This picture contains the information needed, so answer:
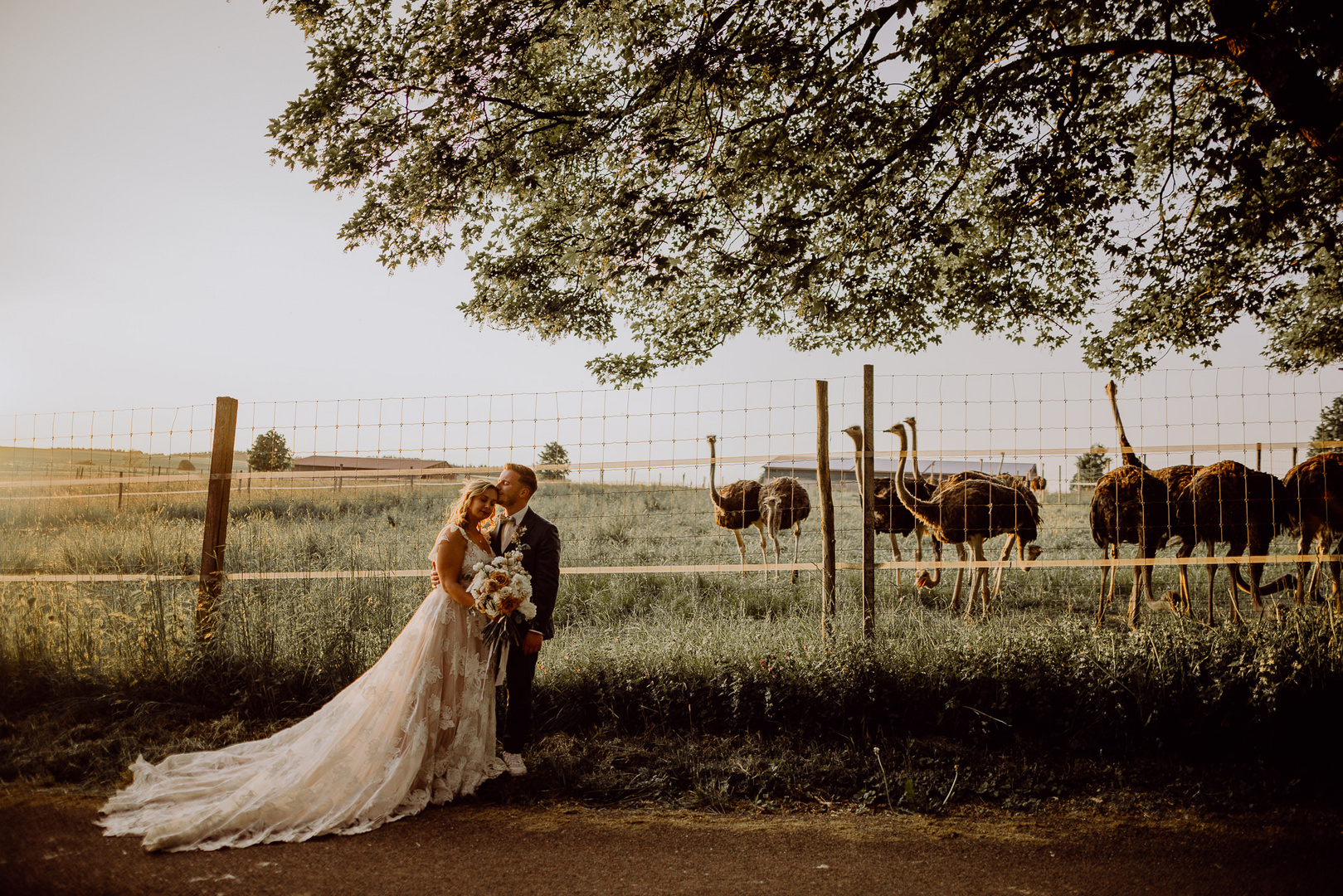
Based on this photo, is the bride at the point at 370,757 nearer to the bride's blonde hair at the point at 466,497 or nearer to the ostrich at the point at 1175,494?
the bride's blonde hair at the point at 466,497

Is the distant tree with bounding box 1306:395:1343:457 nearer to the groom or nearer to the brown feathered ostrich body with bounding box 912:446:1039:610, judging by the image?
the brown feathered ostrich body with bounding box 912:446:1039:610

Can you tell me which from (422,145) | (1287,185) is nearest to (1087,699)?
(1287,185)

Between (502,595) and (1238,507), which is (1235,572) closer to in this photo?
(1238,507)

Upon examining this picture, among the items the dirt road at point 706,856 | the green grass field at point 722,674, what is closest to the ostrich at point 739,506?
the green grass field at point 722,674

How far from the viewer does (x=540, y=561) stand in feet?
16.8

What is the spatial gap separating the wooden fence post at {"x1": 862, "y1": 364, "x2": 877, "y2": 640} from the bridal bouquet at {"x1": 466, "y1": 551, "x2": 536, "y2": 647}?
2.62 metres

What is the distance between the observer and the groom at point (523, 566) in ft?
16.4

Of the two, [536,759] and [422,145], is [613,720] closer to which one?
[536,759]

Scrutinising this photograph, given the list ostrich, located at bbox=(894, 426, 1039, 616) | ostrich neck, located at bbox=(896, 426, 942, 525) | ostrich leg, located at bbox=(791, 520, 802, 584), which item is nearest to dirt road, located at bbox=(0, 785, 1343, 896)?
ostrich leg, located at bbox=(791, 520, 802, 584)

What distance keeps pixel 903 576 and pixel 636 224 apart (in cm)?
750

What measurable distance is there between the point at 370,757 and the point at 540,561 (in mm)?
1513

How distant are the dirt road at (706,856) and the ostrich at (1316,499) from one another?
14.5 ft

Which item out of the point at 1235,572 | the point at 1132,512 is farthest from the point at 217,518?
the point at 1235,572

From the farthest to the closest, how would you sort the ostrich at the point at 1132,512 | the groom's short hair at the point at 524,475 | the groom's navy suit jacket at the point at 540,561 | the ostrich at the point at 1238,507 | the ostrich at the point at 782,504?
the ostrich at the point at 782,504 → the ostrich at the point at 1132,512 → the ostrich at the point at 1238,507 → the groom's short hair at the point at 524,475 → the groom's navy suit jacket at the point at 540,561
